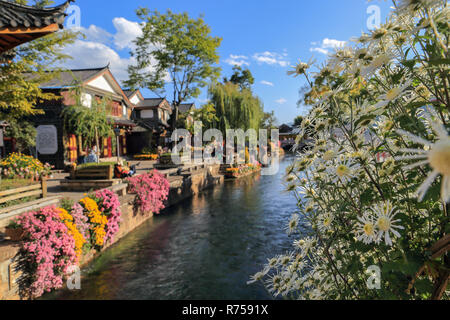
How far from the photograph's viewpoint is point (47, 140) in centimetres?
1958

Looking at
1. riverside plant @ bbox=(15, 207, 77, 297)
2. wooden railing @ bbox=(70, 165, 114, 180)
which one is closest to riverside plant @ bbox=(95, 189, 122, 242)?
riverside plant @ bbox=(15, 207, 77, 297)

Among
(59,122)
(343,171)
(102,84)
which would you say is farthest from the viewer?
(102,84)

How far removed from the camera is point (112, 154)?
27797mm

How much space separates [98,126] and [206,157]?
9106mm

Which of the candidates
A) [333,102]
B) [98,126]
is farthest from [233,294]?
[98,126]

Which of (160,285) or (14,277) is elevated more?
(14,277)

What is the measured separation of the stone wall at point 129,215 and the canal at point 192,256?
0.77 feet

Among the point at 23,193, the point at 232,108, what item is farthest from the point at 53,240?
the point at 232,108

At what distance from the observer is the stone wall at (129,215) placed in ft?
14.6

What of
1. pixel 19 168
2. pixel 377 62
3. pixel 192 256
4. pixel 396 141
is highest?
pixel 377 62

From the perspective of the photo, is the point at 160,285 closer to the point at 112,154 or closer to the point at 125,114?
the point at 112,154

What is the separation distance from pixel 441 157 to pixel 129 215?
9.37 meters

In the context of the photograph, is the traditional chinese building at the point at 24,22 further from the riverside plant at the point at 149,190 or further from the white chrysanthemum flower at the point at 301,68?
the riverside plant at the point at 149,190

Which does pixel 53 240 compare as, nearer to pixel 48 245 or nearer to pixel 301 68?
pixel 48 245
